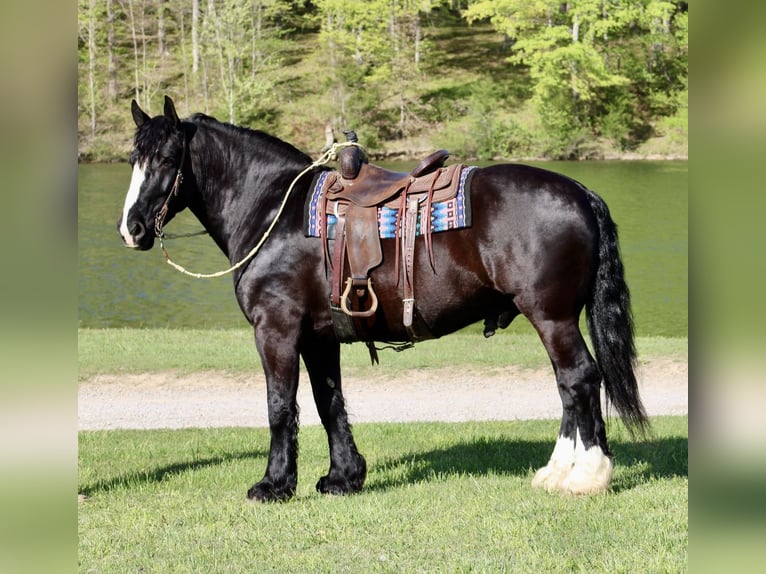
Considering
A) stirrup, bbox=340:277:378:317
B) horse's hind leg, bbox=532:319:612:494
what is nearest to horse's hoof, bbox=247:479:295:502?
stirrup, bbox=340:277:378:317

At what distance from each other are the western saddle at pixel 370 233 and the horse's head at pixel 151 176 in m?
0.97

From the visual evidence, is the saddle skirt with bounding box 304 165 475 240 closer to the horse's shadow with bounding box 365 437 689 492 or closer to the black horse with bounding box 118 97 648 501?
the black horse with bounding box 118 97 648 501

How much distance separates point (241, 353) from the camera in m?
11.7

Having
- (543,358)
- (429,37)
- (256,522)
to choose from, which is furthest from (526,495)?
(429,37)

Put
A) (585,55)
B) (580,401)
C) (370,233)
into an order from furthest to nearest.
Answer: (585,55) → (370,233) → (580,401)

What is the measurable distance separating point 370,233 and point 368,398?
470cm

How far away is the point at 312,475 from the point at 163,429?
2.67 meters

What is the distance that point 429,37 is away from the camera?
51656 mm

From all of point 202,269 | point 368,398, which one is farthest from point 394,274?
point 202,269

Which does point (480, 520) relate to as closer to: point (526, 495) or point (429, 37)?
point (526, 495)

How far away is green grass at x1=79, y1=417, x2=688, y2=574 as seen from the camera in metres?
4.44

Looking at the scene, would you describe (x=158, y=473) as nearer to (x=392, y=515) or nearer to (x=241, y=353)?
(x=392, y=515)

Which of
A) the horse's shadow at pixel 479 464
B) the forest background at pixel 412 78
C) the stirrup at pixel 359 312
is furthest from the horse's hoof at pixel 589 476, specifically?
the forest background at pixel 412 78

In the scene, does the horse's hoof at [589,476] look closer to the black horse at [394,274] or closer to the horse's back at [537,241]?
the black horse at [394,274]
